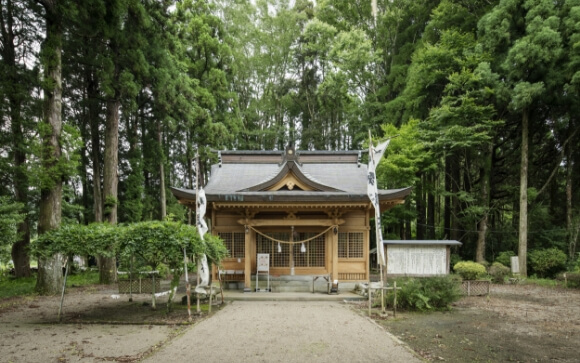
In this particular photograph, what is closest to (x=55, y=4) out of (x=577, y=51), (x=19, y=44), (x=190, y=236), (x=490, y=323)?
(x=19, y=44)

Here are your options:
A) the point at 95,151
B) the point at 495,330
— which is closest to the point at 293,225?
the point at 495,330

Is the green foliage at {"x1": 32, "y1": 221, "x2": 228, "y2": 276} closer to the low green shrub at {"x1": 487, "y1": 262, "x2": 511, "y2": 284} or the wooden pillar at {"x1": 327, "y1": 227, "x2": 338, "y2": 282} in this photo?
the wooden pillar at {"x1": 327, "y1": 227, "x2": 338, "y2": 282}

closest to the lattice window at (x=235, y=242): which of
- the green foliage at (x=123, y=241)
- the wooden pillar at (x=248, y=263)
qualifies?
the wooden pillar at (x=248, y=263)

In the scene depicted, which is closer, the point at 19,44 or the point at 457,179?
the point at 19,44

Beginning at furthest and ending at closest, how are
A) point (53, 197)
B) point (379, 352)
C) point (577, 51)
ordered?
point (577, 51) < point (53, 197) < point (379, 352)

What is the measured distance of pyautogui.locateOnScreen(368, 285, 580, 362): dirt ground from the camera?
5828 millimetres

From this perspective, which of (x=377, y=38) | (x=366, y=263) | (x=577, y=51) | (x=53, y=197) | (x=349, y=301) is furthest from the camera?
(x=377, y=38)

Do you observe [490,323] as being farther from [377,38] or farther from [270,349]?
[377,38]

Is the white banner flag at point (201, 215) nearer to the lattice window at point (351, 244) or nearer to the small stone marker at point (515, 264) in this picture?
the lattice window at point (351, 244)

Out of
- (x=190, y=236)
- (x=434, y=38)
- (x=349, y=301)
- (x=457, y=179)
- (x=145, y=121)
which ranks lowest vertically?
(x=349, y=301)

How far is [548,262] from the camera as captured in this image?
1730 centimetres

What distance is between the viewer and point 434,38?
2308 centimetres

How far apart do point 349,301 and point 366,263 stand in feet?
7.36

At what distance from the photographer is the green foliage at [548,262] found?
56.4ft
